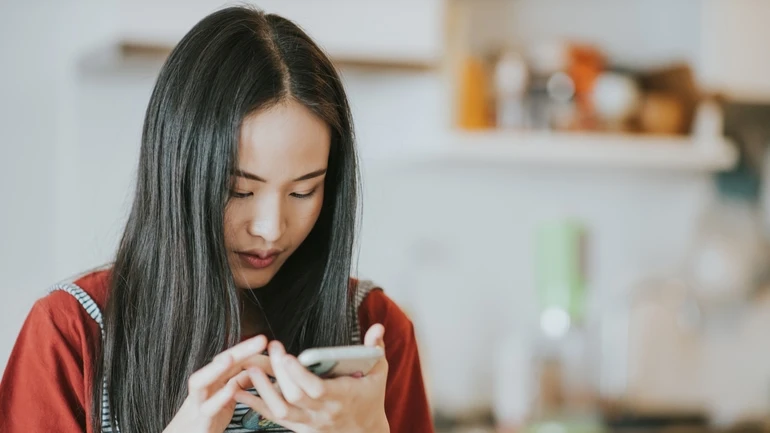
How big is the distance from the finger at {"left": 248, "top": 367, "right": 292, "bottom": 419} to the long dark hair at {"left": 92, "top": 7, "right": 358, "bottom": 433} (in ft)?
0.42

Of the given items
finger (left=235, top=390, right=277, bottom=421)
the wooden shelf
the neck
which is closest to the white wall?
the wooden shelf

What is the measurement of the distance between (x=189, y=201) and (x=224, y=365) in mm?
179

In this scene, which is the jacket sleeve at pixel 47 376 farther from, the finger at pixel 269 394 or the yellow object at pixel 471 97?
the yellow object at pixel 471 97

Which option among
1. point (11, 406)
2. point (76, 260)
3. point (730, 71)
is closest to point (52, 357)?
point (11, 406)

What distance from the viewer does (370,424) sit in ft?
2.93

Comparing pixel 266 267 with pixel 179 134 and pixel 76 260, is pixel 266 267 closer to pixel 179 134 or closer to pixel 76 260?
pixel 179 134

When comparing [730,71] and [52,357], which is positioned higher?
[730,71]

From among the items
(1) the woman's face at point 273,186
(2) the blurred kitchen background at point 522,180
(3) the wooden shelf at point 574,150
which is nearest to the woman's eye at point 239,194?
(1) the woman's face at point 273,186

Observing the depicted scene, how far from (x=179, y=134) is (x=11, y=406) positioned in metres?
0.29

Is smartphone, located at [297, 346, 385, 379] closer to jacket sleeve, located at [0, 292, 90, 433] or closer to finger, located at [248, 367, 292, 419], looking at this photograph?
finger, located at [248, 367, 292, 419]

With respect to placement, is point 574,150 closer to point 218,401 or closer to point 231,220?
point 231,220

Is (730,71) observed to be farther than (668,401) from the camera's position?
No

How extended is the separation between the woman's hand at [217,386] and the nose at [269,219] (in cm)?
12

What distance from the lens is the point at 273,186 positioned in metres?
0.89
